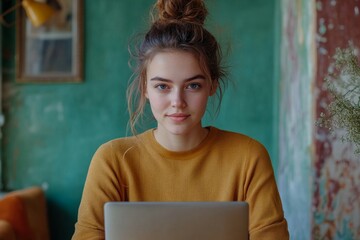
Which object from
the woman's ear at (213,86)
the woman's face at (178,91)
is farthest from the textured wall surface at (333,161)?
the woman's face at (178,91)

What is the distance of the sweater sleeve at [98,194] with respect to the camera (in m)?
1.56

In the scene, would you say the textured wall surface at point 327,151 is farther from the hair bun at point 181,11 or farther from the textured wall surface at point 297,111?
the hair bun at point 181,11

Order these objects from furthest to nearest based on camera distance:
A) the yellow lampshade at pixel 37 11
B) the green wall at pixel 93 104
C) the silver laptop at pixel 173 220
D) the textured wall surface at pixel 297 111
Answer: the green wall at pixel 93 104
the yellow lampshade at pixel 37 11
the textured wall surface at pixel 297 111
the silver laptop at pixel 173 220

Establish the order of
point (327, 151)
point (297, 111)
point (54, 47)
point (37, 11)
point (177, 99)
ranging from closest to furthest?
point (177, 99), point (327, 151), point (297, 111), point (37, 11), point (54, 47)

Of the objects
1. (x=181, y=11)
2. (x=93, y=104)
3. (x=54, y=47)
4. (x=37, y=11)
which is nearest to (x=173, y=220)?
(x=181, y=11)

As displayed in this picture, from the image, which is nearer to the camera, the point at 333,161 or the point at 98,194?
the point at 98,194

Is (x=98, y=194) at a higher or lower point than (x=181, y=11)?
lower

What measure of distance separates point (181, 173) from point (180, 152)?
6cm

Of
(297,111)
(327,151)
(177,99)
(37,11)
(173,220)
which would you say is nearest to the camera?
(173,220)

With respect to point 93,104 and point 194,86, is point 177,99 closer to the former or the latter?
point 194,86

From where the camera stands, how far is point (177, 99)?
1.54 m

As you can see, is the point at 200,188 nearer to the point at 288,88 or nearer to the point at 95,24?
the point at 288,88

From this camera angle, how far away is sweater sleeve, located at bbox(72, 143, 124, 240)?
5.12 feet

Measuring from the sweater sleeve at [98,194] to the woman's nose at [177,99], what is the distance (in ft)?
0.88
